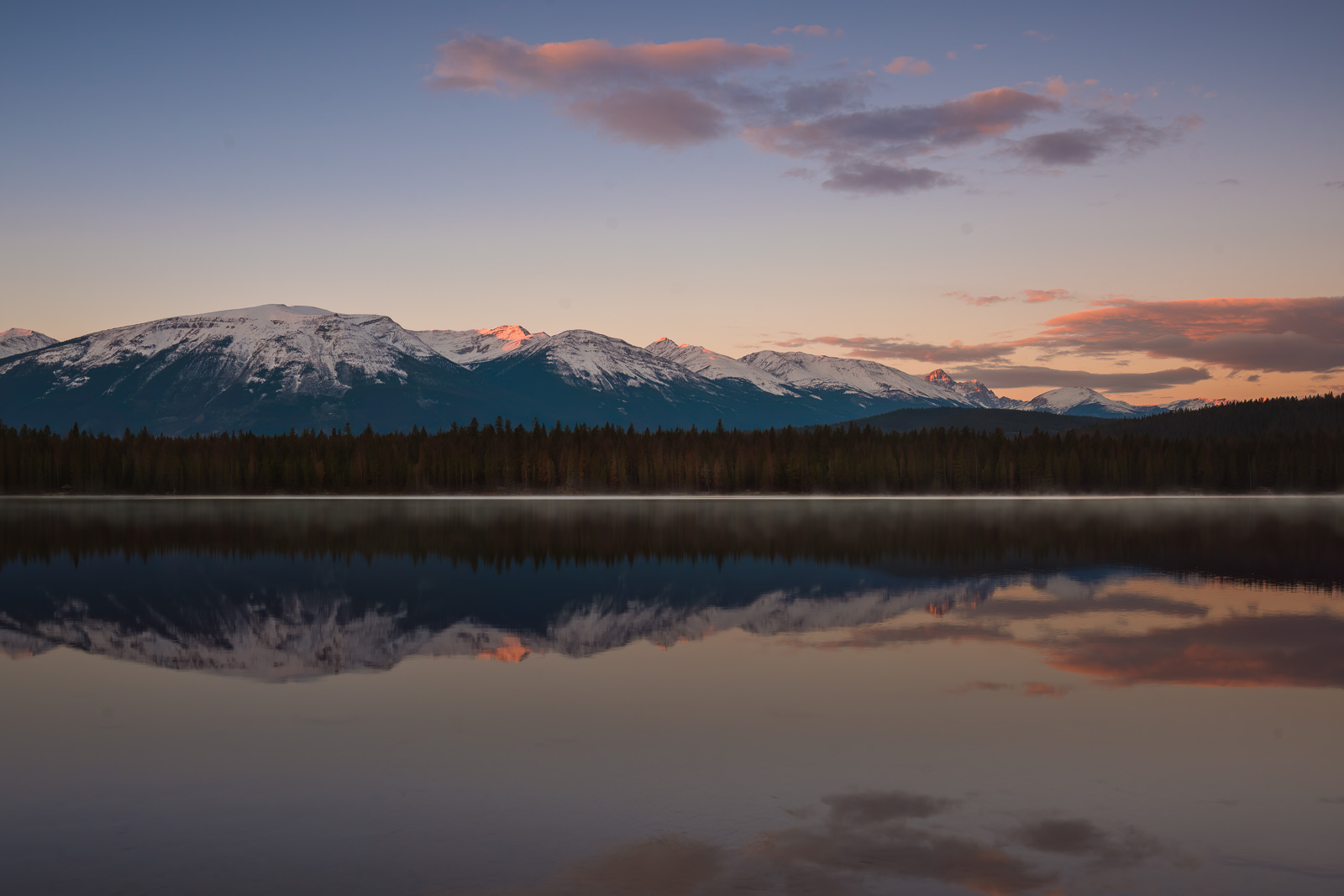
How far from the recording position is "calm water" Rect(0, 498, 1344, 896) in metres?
13.3

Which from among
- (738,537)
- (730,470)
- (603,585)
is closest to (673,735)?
(603,585)

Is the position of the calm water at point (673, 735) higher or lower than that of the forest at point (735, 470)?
higher

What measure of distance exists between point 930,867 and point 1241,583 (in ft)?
128

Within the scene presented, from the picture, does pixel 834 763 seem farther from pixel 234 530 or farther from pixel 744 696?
pixel 234 530

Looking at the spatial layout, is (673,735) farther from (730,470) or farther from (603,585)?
(730,470)

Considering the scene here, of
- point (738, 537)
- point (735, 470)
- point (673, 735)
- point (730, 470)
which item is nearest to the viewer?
point (673, 735)

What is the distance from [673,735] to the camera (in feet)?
63.7

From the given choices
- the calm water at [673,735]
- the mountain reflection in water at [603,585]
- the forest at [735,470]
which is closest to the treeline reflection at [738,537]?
the mountain reflection in water at [603,585]

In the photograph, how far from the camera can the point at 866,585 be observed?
44.2 m

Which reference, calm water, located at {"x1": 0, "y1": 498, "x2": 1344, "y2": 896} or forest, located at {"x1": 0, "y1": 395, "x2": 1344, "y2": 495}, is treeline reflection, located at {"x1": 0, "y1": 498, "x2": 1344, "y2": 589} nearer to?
calm water, located at {"x1": 0, "y1": 498, "x2": 1344, "y2": 896}

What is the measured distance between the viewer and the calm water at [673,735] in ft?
43.5

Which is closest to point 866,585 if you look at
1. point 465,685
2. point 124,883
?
point 465,685

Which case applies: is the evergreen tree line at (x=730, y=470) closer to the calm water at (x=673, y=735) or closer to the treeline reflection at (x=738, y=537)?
the treeline reflection at (x=738, y=537)

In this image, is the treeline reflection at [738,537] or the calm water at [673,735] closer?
the calm water at [673,735]
